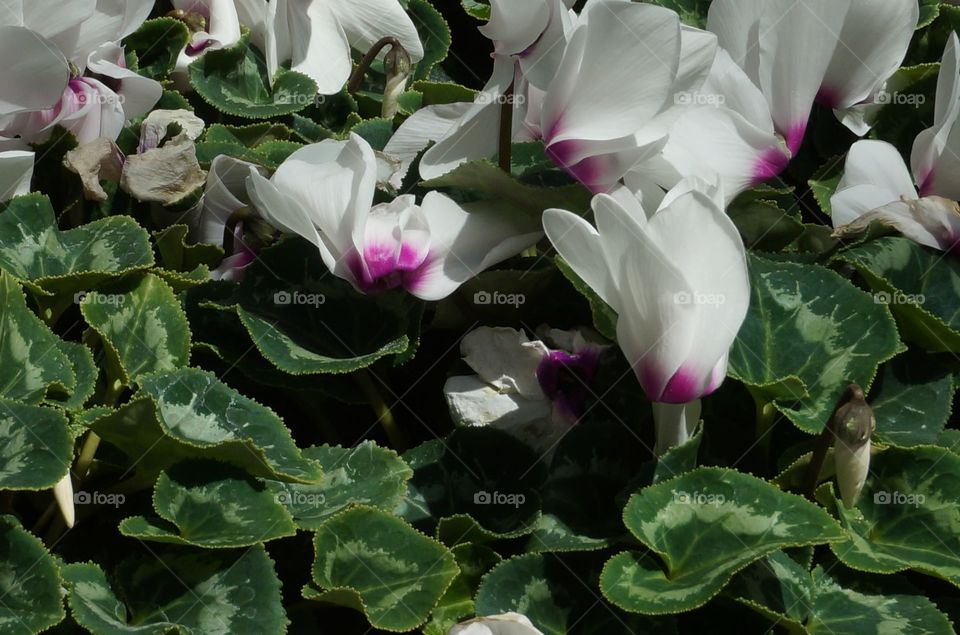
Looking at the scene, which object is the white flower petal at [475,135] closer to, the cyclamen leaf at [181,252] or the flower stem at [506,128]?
the flower stem at [506,128]

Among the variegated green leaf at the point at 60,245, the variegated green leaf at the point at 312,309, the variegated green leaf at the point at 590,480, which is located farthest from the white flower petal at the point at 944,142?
the variegated green leaf at the point at 60,245

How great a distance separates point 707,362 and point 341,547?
328 millimetres

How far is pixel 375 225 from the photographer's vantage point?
1216 millimetres

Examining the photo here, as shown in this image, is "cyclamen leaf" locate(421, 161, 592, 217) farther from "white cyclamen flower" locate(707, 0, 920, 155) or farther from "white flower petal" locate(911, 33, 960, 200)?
"white flower petal" locate(911, 33, 960, 200)

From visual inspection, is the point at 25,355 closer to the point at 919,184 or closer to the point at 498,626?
the point at 498,626

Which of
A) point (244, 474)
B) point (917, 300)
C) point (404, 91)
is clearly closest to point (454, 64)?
point (404, 91)

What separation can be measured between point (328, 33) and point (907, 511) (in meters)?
1.02

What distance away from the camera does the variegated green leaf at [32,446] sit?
0.98 metres

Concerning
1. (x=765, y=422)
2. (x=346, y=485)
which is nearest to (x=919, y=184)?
(x=765, y=422)

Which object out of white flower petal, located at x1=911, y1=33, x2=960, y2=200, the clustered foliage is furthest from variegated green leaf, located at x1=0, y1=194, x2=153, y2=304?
white flower petal, located at x1=911, y1=33, x2=960, y2=200

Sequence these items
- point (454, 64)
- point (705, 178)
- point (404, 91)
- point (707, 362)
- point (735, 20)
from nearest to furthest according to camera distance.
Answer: point (707, 362), point (705, 178), point (735, 20), point (404, 91), point (454, 64)

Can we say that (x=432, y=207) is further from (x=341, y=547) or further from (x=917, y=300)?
(x=917, y=300)

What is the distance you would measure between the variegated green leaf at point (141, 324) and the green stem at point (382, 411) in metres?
0.17

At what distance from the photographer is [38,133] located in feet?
4.69
